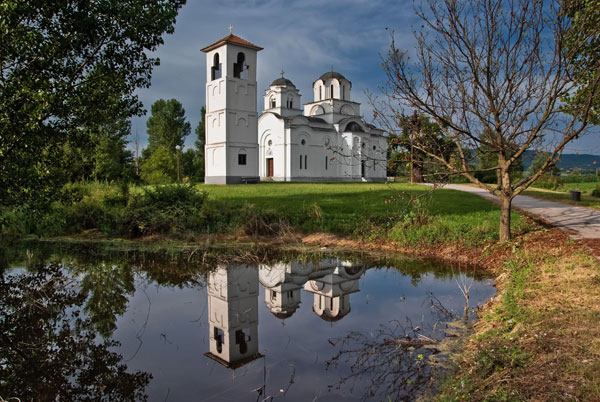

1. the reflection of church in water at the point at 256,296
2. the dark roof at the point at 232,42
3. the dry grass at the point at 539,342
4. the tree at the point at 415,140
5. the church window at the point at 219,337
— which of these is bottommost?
the church window at the point at 219,337

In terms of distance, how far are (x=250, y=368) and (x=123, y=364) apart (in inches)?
52.2

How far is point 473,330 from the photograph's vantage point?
5.20 meters

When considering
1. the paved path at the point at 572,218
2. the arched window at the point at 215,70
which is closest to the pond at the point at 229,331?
the paved path at the point at 572,218

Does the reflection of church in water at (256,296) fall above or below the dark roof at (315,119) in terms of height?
below

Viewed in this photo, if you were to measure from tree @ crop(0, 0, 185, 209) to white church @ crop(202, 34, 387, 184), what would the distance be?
59.0 feet

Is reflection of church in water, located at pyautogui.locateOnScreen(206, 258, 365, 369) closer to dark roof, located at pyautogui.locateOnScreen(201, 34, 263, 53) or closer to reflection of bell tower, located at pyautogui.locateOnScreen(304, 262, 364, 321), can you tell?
reflection of bell tower, located at pyautogui.locateOnScreen(304, 262, 364, 321)

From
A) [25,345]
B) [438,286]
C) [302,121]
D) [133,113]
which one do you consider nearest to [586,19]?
[438,286]

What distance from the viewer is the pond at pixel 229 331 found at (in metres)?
4.09

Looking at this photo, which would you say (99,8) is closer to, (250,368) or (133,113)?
(133,113)

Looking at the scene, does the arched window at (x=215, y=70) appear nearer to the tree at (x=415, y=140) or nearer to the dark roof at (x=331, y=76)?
the dark roof at (x=331, y=76)

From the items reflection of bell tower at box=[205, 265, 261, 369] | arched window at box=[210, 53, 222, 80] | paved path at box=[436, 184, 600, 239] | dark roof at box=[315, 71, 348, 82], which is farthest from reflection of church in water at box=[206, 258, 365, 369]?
dark roof at box=[315, 71, 348, 82]

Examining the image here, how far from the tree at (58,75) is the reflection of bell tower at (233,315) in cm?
330

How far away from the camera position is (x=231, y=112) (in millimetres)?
33312

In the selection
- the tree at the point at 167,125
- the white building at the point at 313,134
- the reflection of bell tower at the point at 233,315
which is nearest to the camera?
the reflection of bell tower at the point at 233,315
